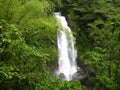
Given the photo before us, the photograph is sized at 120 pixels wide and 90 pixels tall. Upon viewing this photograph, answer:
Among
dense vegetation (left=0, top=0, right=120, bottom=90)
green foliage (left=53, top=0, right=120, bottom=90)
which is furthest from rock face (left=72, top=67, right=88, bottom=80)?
dense vegetation (left=0, top=0, right=120, bottom=90)

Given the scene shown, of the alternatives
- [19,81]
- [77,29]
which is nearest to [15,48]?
[19,81]

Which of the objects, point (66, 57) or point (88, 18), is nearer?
point (66, 57)

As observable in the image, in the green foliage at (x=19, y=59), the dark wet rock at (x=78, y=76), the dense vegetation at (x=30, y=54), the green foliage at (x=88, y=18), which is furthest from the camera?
the green foliage at (x=88, y=18)

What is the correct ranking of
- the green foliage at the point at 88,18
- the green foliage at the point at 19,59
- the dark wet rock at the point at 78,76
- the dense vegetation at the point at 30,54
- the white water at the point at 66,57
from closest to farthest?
1. the green foliage at the point at 19,59
2. the dense vegetation at the point at 30,54
3. the dark wet rock at the point at 78,76
4. the green foliage at the point at 88,18
5. the white water at the point at 66,57

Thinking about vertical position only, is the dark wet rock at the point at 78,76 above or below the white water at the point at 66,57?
below

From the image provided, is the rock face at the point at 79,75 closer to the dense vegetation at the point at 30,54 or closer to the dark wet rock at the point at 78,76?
the dark wet rock at the point at 78,76

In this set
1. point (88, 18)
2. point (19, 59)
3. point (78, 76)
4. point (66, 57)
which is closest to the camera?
point (19, 59)

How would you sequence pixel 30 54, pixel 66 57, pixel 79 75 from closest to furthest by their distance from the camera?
pixel 30 54 < pixel 79 75 < pixel 66 57

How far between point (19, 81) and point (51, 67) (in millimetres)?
9776

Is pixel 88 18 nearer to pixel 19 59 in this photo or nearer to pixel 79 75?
pixel 79 75

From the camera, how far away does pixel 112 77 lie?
8.59 metres

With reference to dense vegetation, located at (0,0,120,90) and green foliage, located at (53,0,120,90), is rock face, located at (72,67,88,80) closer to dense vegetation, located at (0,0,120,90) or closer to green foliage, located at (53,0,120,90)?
green foliage, located at (53,0,120,90)

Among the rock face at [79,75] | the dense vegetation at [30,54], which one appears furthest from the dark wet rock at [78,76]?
the dense vegetation at [30,54]

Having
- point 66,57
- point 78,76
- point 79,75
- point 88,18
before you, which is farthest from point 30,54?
point 88,18
